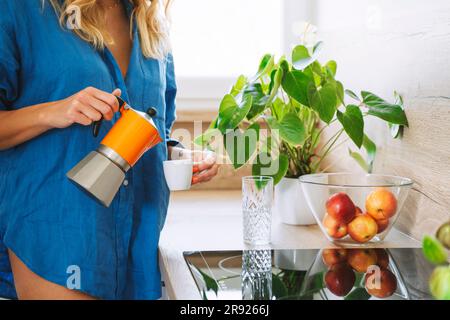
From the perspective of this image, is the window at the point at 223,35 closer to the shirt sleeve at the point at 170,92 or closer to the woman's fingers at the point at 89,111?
the shirt sleeve at the point at 170,92

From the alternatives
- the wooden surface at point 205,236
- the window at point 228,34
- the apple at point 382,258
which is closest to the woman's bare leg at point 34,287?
the wooden surface at point 205,236

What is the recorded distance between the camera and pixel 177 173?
1.32 metres

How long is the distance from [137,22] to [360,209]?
67 centimetres

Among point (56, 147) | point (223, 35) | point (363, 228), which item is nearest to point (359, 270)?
point (363, 228)

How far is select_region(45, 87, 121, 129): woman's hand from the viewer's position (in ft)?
3.59

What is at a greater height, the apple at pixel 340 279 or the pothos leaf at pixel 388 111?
the pothos leaf at pixel 388 111

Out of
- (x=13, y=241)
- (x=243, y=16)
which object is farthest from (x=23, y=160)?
(x=243, y=16)

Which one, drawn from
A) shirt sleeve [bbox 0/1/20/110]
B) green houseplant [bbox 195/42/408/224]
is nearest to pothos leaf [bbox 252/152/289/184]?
green houseplant [bbox 195/42/408/224]

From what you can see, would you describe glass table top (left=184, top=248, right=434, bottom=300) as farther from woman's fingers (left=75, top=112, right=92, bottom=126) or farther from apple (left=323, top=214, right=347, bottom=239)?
woman's fingers (left=75, top=112, right=92, bottom=126)

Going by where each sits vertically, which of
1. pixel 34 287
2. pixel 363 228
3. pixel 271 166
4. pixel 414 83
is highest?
pixel 414 83

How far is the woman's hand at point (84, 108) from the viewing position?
109 cm

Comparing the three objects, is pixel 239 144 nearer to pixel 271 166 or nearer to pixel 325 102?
pixel 271 166

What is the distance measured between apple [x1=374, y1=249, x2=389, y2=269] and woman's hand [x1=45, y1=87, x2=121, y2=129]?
586 mm

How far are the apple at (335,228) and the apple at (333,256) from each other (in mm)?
58
